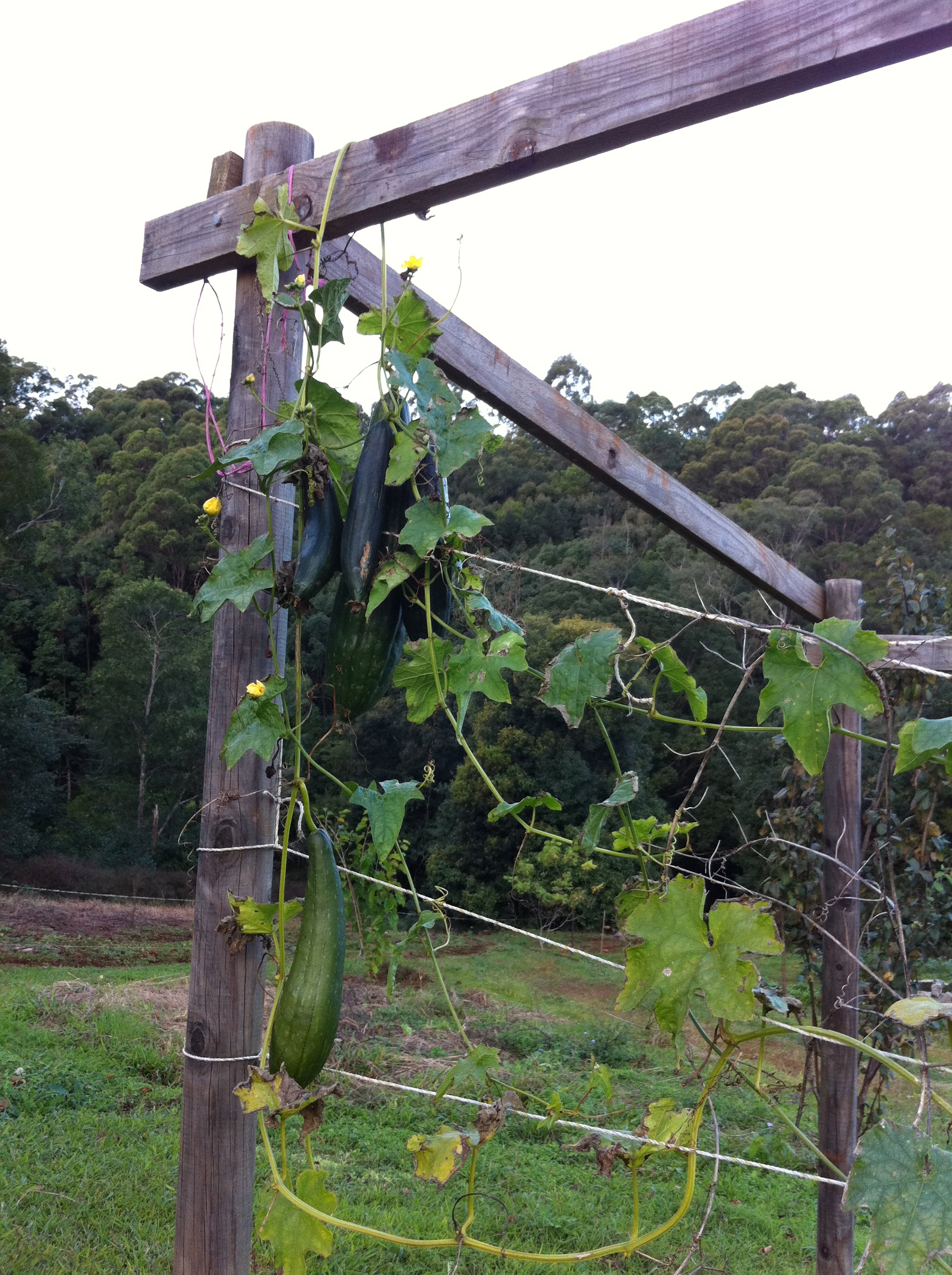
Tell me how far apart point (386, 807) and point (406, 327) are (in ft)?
1.90

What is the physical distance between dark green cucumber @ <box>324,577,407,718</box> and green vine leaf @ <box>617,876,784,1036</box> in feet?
1.32

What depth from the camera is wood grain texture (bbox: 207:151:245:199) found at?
138 cm

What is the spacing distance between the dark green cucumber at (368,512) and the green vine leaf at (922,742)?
0.58 metres

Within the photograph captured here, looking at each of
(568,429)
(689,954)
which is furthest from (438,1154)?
(568,429)

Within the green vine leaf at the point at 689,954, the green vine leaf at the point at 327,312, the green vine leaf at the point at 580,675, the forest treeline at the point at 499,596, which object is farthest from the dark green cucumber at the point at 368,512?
the forest treeline at the point at 499,596

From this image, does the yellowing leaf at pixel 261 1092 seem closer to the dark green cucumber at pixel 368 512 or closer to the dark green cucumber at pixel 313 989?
the dark green cucumber at pixel 313 989

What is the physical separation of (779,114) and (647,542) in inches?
656

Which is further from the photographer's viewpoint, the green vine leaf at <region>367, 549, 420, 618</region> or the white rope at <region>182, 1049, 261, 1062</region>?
the white rope at <region>182, 1049, 261, 1062</region>

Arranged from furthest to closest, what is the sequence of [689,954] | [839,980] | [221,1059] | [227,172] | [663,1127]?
[839,980] → [227,172] → [221,1059] → [663,1127] → [689,954]

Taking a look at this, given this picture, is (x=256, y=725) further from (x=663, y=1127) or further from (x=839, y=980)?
(x=839, y=980)

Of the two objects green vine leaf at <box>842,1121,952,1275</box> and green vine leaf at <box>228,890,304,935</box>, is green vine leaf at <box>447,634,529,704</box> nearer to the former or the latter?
green vine leaf at <box>228,890,304,935</box>

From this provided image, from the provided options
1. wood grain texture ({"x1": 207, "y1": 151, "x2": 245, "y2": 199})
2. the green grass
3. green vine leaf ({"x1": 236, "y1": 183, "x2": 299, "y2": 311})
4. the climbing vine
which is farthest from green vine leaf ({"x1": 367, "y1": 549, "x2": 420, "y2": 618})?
the green grass

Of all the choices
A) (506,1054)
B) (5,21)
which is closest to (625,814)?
(506,1054)

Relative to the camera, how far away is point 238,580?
3.47 feet
